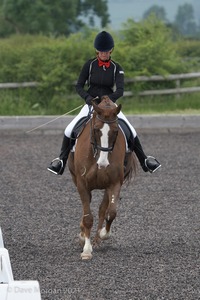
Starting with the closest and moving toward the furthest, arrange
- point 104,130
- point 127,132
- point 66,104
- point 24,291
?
point 24,291, point 104,130, point 127,132, point 66,104

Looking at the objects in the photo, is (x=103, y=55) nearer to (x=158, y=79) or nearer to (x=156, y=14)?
(x=158, y=79)

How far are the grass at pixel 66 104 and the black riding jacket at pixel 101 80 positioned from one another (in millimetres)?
11172

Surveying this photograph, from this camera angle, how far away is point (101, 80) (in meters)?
8.98

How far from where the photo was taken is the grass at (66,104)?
20562 millimetres

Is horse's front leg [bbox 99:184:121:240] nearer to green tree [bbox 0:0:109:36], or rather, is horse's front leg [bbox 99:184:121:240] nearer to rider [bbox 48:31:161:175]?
rider [bbox 48:31:161:175]

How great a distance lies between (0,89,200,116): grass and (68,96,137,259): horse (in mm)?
11486

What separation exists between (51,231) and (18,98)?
11.9 meters

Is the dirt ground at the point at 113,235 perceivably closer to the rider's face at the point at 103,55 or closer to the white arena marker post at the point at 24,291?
the white arena marker post at the point at 24,291

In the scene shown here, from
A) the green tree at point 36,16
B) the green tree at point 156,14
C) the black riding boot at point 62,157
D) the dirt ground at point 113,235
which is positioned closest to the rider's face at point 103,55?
the black riding boot at point 62,157

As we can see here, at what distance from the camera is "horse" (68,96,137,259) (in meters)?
8.19

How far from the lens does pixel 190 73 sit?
72.9ft

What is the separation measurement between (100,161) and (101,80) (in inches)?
43.8

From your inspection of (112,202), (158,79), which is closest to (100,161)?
(112,202)

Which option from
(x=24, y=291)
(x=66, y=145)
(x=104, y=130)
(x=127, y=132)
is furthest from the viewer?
(x=66, y=145)
